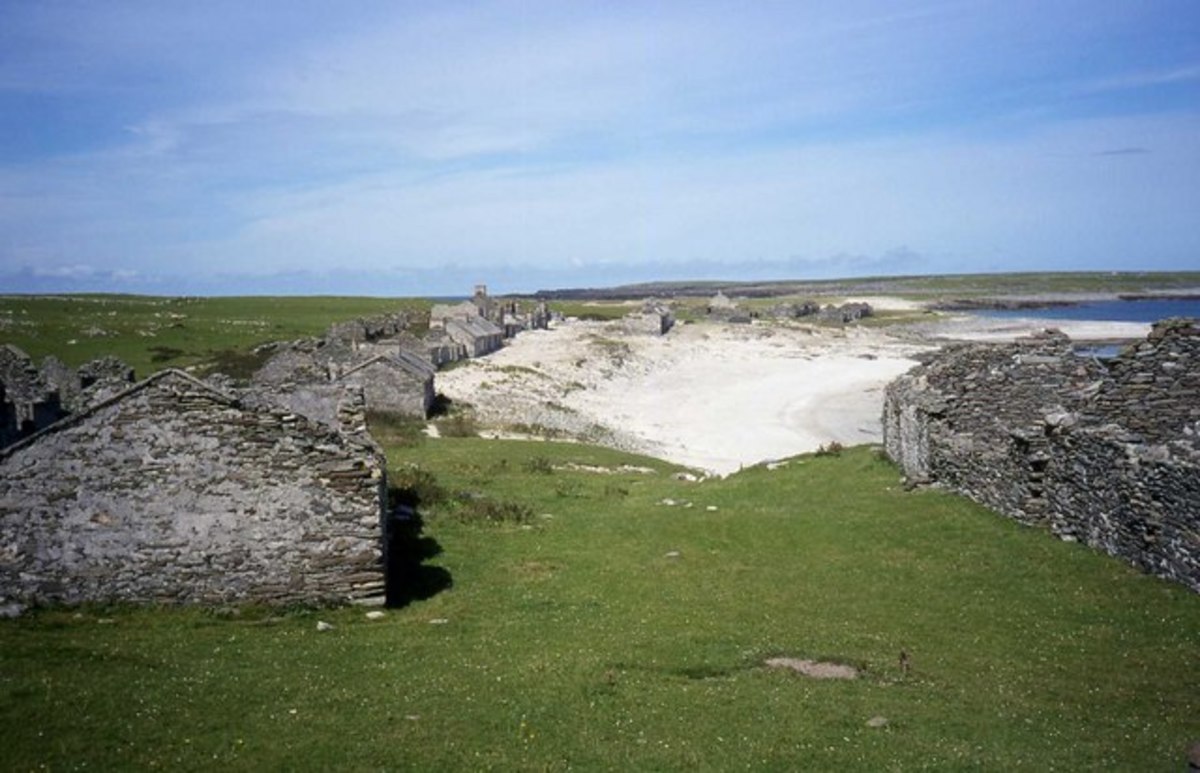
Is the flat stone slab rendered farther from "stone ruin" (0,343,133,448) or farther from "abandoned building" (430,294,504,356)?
"abandoned building" (430,294,504,356)

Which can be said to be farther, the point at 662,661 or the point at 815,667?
the point at 662,661

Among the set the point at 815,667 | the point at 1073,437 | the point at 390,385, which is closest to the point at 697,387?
the point at 390,385

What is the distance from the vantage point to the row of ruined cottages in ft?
55.5

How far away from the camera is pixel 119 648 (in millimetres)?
14859

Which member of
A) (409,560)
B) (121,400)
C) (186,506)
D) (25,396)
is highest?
(121,400)

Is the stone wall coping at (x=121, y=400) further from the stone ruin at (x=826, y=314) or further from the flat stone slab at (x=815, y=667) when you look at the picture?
the stone ruin at (x=826, y=314)

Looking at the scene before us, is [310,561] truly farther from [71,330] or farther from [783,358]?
[783,358]

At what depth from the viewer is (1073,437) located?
70.8 feet

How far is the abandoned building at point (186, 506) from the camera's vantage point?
16.9 metres

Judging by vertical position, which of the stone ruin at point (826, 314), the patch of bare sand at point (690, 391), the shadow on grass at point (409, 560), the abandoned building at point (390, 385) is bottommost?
the patch of bare sand at point (690, 391)

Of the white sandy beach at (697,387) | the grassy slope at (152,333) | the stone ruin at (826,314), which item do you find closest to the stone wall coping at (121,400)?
the white sandy beach at (697,387)

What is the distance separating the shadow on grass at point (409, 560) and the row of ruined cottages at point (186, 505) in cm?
135

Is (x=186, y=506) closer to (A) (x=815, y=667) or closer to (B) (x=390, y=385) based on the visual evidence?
(A) (x=815, y=667)

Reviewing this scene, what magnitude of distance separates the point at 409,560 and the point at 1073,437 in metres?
16.9
